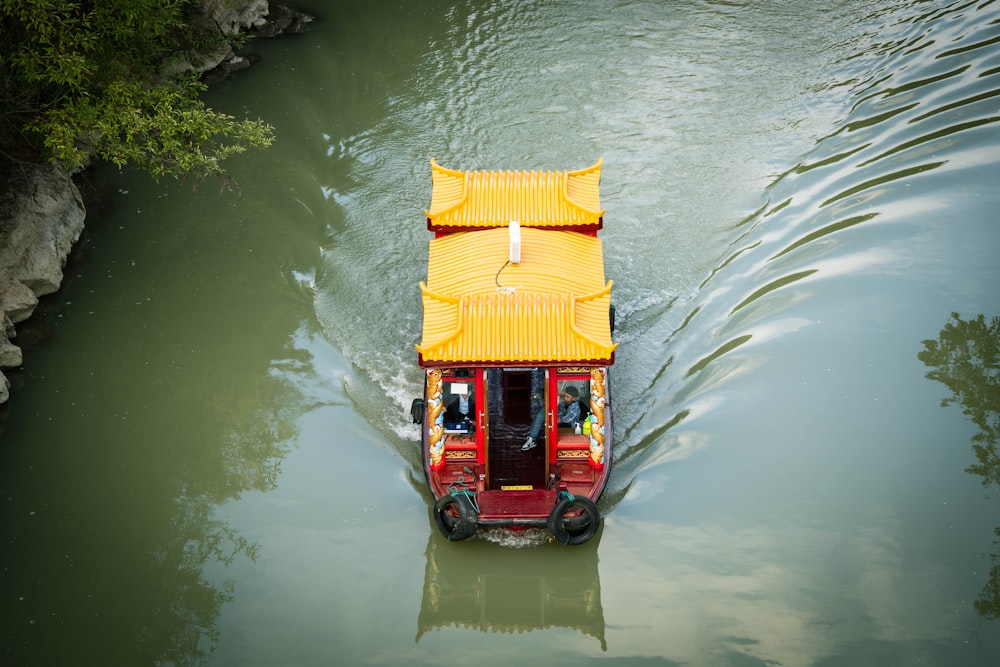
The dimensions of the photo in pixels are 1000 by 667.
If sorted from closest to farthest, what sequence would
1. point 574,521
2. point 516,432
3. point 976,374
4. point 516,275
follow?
1. point 574,521
2. point 516,275
3. point 516,432
4. point 976,374

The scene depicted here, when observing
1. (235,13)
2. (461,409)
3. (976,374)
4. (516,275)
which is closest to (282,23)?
(235,13)

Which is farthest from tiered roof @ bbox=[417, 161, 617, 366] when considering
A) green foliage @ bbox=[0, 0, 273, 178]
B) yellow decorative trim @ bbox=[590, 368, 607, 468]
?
green foliage @ bbox=[0, 0, 273, 178]

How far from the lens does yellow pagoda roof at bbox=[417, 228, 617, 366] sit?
9648mm

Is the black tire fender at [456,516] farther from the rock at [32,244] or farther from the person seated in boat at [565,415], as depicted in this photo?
the rock at [32,244]

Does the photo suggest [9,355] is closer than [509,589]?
No

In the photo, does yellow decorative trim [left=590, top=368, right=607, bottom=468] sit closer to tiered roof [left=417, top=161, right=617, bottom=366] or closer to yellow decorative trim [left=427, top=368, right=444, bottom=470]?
tiered roof [left=417, top=161, right=617, bottom=366]

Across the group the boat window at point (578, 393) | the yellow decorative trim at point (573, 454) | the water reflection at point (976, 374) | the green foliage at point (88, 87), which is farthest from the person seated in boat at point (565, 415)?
the green foliage at point (88, 87)

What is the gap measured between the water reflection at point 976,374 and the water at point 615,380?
0.14 feet

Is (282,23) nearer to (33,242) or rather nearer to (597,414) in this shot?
(33,242)

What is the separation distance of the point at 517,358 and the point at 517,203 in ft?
9.36

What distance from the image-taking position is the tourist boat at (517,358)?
973 cm

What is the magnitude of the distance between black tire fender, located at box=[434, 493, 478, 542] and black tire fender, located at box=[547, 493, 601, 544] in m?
0.87

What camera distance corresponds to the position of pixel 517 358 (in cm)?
959

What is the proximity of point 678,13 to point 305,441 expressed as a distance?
46.0 ft
